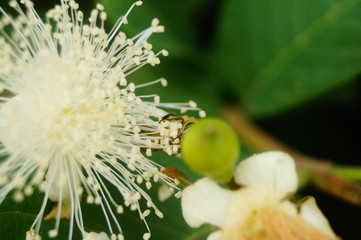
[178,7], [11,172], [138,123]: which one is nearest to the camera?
[11,172]

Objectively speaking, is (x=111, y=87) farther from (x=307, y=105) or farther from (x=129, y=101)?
(x=307, y=105)

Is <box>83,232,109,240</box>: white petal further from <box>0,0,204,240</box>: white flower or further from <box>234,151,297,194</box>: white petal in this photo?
<box>234,151,297,194</box>: white petal

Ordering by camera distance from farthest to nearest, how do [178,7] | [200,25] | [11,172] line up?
[200,25], [178,7], [11,172]

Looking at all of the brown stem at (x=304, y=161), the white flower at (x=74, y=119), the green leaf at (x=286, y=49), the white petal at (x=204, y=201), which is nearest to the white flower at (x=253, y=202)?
the white petal at (x=204, y=201)

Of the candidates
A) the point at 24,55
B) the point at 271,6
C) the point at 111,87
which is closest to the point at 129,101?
the point at 111,87

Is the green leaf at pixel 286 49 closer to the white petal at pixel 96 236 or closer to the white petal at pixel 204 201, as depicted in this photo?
the white petal at pixel 204 201

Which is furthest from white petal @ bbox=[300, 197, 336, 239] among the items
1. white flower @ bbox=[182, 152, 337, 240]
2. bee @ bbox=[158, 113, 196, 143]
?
bee @ bbox=[158, 113, 196, 143]
